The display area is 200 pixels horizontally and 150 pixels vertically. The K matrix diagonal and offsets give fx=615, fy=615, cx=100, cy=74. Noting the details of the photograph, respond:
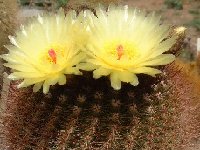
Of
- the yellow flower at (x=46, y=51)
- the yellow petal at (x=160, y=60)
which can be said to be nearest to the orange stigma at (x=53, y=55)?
the yellow flower at (x=46, y=51)

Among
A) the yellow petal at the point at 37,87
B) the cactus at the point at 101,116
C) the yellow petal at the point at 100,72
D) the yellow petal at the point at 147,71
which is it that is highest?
the yellow petal at the point at 100,72

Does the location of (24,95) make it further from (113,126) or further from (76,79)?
(113,126)

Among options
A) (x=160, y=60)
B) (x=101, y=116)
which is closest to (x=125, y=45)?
(x=160, y=60)

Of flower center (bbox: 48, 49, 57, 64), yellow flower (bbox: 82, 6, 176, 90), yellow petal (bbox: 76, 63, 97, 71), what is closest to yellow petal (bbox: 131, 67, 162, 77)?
yellow flower (bbox: 82, 6, 176, 90)

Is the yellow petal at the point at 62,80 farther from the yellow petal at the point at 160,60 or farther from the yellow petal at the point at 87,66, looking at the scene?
the yellow petal at the point at 160,60

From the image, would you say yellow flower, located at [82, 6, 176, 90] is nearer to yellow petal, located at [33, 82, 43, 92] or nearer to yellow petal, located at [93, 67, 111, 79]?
yellow petal, located at [93, 67, 111, 79]

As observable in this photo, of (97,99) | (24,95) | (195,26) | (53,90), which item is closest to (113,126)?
(97,99)

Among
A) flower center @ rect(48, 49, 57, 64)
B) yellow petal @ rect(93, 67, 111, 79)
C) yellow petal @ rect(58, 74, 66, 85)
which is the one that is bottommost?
yellow petal @ rect(58, 74, 66, 85)
